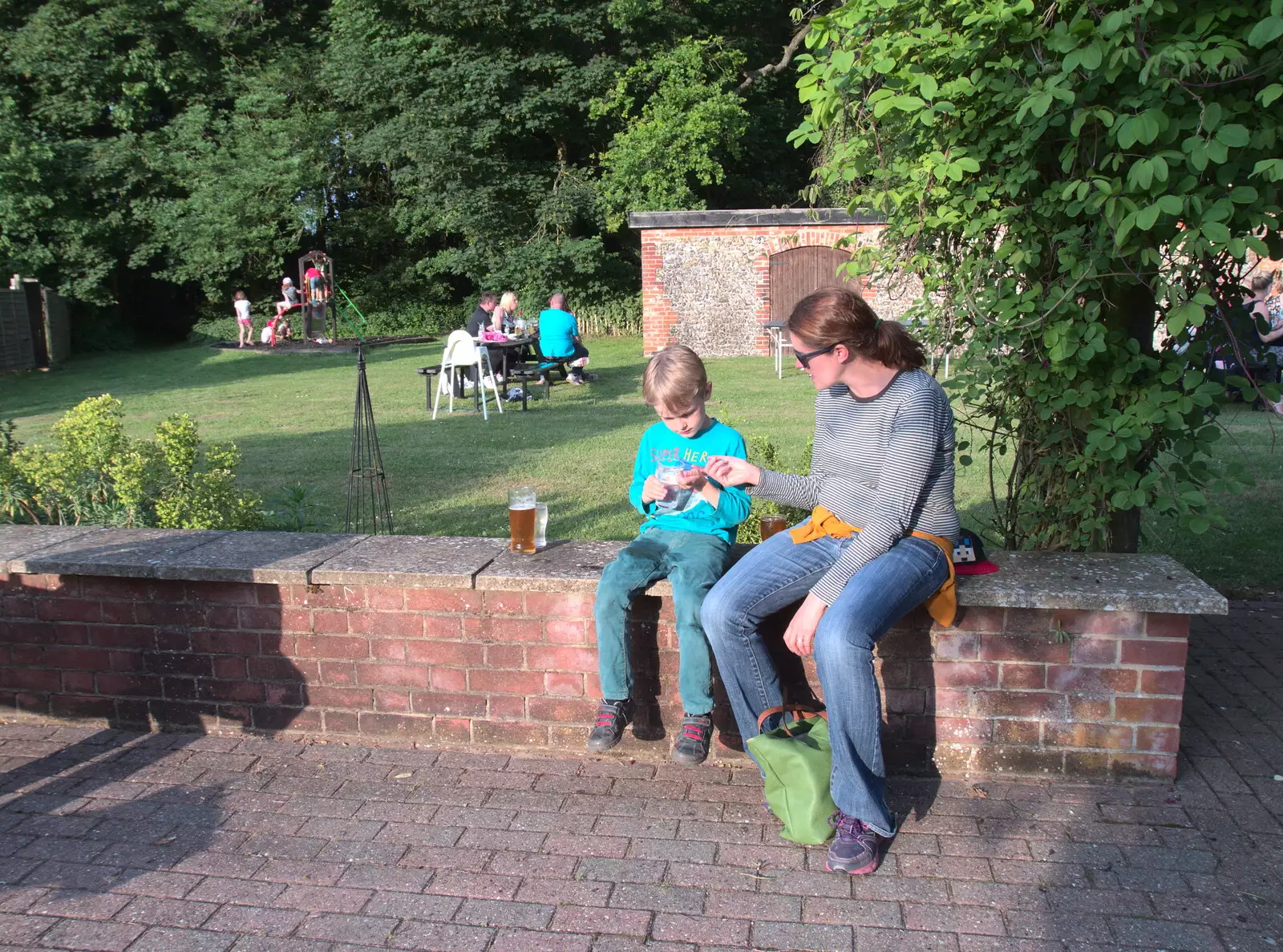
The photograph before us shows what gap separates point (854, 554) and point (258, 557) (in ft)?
7.29

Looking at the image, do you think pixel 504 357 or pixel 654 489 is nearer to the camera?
pixel 654 489

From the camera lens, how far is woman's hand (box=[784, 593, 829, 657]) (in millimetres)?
3234

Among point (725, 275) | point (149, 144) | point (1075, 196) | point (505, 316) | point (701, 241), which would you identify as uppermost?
point (149, 144)

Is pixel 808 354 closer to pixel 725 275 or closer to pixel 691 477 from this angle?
pixel 691 477

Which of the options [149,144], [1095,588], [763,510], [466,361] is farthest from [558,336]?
[149,144]

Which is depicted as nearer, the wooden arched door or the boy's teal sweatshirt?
the boy's teal sweatshirt

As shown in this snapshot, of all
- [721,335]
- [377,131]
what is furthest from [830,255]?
[377,131]

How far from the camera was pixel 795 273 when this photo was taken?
72.5 feet

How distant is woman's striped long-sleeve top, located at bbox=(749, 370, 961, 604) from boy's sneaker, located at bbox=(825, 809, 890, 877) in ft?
2.15

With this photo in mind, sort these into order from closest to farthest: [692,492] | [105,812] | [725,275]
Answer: [105,812], [692,492], [725,275]

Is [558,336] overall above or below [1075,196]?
below

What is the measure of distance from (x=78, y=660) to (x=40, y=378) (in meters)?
19.5

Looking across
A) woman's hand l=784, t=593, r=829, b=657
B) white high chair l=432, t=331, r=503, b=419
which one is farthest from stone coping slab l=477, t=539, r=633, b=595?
white high chair l=432, t=331, r=503, b=419

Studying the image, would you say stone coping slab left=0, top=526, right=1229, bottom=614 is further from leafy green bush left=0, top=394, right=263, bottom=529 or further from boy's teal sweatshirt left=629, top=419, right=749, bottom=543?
leafy green bush left=0, top=394, right=263, bottom=529
